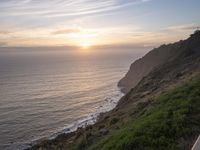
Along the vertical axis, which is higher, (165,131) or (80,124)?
(165,131)

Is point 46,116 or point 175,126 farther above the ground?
point 175,126

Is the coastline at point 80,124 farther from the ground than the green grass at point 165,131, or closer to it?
closer to it

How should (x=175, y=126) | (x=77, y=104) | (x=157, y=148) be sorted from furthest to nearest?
1. (x=77, y=104)
2. (x=175, y=126)
3. (x=157, y=148)

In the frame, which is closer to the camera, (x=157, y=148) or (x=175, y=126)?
(x=157, y=148)

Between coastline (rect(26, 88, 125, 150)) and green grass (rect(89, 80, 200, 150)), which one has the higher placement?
green grass (rect(89, 80, 200, 150))

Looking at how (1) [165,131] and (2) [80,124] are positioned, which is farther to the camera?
(2) [80,124]

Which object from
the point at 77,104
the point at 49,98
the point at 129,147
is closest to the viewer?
the point at 129,147

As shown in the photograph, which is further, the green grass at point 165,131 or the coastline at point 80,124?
the coastline at point 80,124

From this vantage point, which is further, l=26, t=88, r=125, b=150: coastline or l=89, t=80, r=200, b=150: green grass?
l=26, t=88, r=125, b=150: coastline

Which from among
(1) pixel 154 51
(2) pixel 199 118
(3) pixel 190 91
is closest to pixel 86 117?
(3) pixel 190 91

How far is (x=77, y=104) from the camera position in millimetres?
65312

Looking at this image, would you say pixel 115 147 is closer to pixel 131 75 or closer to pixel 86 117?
pixel 86 117

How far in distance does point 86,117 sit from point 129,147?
40.1 metres

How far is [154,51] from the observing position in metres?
101
